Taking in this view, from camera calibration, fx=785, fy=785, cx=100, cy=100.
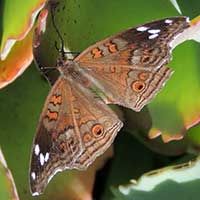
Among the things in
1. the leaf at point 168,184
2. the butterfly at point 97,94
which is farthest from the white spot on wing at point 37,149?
the leaf at point 168,184

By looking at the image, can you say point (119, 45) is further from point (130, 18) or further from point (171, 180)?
point (171, 180)

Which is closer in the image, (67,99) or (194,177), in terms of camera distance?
(194,177)

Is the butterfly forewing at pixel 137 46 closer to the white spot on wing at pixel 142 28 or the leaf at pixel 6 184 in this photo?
the white spot on wing at pixel 142 28

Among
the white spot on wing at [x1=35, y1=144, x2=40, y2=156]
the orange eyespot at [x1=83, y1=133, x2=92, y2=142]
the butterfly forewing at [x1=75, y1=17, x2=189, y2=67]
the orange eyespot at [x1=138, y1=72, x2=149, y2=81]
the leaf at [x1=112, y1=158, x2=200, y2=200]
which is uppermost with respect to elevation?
the butterfly forewing at [x1=75, y1=17, x2=189, y2=67]

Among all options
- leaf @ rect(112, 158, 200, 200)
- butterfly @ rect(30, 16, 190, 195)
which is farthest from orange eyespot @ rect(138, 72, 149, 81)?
leaf @ rect(112, 158, 200, 200)

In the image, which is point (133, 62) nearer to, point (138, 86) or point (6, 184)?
point (138, 86)

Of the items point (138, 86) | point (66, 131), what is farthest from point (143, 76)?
point (66, 131)

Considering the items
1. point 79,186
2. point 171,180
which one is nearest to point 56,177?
point 79,186

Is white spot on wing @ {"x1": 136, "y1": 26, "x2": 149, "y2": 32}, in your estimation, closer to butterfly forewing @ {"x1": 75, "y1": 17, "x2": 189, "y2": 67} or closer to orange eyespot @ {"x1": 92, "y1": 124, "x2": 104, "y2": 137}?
butterfly forewing @ {"x1": 75, "y1": 17, "x2": 189, "y2": 67}
